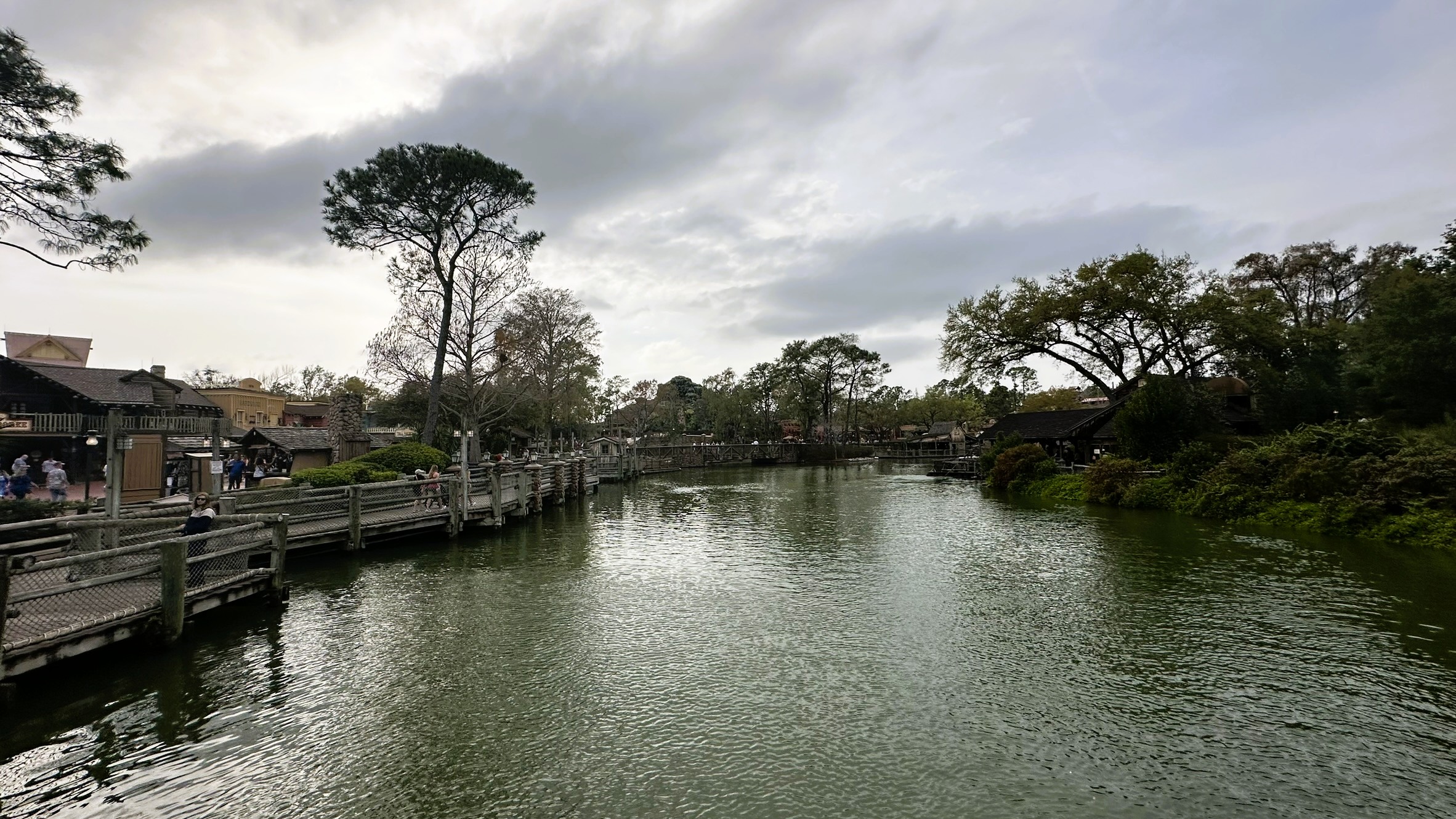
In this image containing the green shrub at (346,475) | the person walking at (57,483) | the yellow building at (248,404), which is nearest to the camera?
the green shrub at (346,475)

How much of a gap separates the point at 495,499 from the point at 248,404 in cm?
5532

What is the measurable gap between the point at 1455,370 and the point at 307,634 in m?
35.6

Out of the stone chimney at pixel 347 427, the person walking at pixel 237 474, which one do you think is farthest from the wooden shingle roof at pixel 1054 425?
the person walking at pixel 237 474

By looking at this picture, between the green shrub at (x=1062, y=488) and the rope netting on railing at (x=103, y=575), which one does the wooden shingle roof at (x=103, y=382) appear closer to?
the rope netting on railing at (x=103, y=575)

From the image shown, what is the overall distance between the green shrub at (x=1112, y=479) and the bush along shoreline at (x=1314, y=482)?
0.12 ft

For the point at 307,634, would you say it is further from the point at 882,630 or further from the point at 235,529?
the point at 882,630

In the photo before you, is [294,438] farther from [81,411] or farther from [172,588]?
[172,588]

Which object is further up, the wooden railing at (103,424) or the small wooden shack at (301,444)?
the wooden railing at (103,424)

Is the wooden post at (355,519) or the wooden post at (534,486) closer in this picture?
the wooden post at (355,519)

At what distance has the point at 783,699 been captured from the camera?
799 centimetres

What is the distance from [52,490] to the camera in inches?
798

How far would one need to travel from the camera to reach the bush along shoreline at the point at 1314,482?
17219mm

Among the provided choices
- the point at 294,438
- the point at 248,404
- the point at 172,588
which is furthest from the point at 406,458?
the point at 248,404

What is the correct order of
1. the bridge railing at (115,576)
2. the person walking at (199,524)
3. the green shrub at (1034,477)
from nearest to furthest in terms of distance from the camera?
the bridge railing at (115,576) → the person walking at (199,524) → the green shrub at (1034,477)
